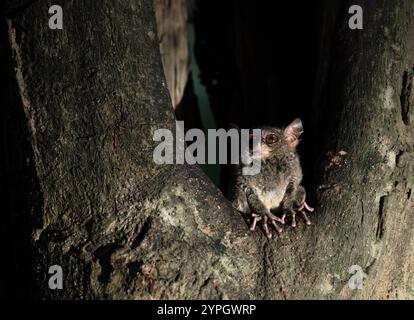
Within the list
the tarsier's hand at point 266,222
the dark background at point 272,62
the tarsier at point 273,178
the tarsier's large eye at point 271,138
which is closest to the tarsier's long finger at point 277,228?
the tarsier's hand at point 266,222

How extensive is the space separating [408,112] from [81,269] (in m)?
2.07

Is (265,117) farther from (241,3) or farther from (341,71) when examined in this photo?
(341,71)

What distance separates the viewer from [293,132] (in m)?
4.41

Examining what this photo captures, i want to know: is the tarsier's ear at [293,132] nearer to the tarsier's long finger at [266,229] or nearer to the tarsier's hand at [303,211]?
the tarsier's hand at [303,211]

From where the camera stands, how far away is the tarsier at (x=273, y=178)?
4.07 metres

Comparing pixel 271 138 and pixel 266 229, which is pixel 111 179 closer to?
→ pixel 266 229

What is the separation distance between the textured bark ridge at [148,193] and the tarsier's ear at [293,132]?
0.96 m

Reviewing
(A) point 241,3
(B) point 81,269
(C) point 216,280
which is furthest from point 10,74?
(A) point 241,3

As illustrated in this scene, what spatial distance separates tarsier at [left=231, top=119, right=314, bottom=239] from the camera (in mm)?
4066

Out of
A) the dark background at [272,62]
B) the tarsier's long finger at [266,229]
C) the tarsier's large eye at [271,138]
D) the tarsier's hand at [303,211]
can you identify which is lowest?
the tarsier's long finger at [266,229]

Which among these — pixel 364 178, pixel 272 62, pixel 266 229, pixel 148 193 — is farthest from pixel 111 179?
pixel 272 62

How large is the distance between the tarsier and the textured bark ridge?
76 centimetres

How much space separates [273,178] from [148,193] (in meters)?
1.59

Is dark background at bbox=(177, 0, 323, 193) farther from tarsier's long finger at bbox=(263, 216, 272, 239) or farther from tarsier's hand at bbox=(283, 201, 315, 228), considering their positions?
tarsier's long finger at bbox=(263, 216, 272, 239)
